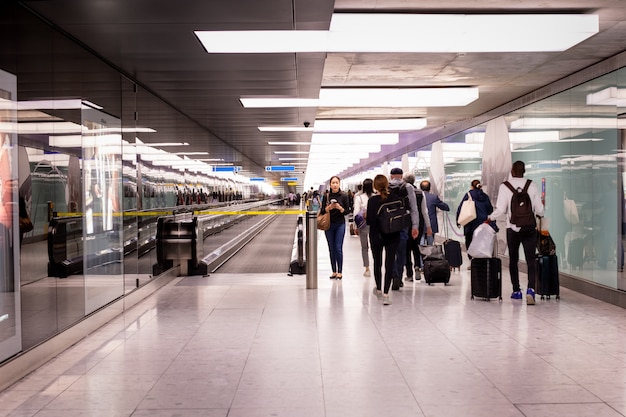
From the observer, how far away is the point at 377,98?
13367 mm

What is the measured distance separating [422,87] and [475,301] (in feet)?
17.5

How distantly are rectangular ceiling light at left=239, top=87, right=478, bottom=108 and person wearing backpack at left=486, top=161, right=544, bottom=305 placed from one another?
4100mm

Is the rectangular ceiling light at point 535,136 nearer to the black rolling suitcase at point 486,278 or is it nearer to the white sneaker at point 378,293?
the black rolling suitcase at point 486,278

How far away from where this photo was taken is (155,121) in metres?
12.5

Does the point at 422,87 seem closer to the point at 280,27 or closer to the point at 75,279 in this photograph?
the point at 280,27

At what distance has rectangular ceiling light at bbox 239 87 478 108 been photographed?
13062mm

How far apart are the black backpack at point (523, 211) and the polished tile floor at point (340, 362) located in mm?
1089

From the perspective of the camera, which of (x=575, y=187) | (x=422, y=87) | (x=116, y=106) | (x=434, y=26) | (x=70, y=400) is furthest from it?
(x=422, y=87)

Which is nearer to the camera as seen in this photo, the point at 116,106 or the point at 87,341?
the point at 87,341

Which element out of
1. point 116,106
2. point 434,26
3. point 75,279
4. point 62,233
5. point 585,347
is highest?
point 434,26

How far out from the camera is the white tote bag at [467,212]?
11.7 m

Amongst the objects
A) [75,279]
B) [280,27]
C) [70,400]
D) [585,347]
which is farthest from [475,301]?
[70,400]

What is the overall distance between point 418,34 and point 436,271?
404 centimetres

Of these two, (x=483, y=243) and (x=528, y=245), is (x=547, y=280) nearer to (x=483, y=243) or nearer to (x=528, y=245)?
(x=528, y=245)
